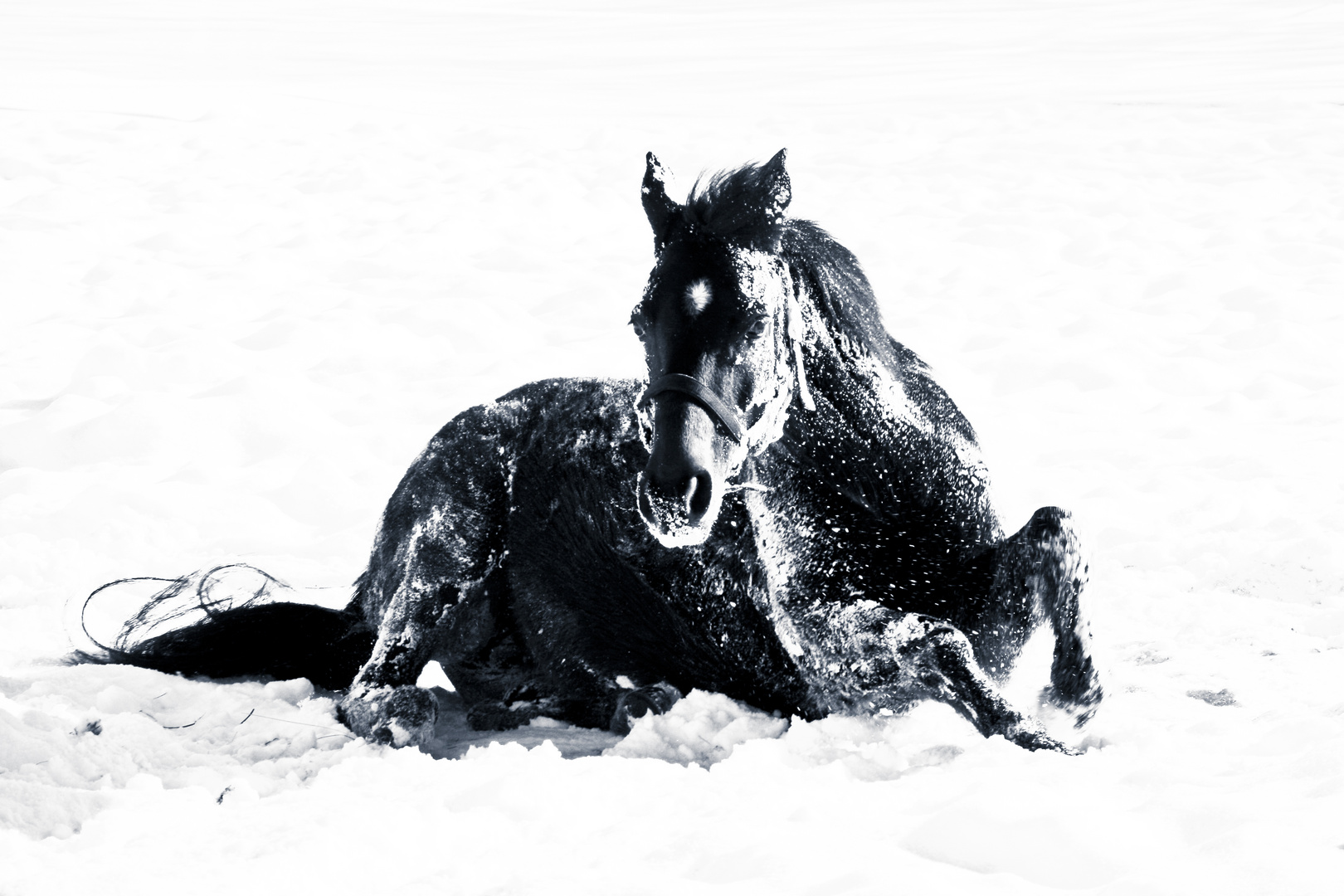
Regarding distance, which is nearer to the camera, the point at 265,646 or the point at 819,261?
the point at 819,261

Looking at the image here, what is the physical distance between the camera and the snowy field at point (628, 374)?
2.30 meters

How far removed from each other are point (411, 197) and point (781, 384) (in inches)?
325

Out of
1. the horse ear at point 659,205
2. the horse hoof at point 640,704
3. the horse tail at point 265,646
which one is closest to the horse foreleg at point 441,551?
the horse tail at point 265,646

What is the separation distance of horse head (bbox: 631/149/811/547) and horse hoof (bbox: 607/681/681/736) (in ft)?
2.33

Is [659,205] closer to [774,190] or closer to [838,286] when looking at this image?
[774,190]

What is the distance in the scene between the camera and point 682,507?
7.82 ft

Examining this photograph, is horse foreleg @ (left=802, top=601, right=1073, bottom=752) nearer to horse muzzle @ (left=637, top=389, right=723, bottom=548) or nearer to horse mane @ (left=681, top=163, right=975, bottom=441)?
horse mane @ (left=681, top=163, right=975, bottom=441)

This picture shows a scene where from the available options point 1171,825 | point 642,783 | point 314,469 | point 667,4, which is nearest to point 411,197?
point 314,469

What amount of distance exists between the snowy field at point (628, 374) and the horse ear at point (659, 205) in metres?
1.11

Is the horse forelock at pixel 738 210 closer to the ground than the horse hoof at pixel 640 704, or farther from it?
farther from it

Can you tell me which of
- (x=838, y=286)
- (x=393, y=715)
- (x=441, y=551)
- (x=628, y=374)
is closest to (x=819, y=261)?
(x=838, y=286)

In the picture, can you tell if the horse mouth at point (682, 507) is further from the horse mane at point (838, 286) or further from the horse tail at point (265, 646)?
the horse tail at point (265, 646)

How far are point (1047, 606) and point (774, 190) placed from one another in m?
1.07

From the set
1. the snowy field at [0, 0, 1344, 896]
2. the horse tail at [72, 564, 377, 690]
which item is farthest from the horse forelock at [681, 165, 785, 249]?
the horse tail at [72, 564, 377, 690]
